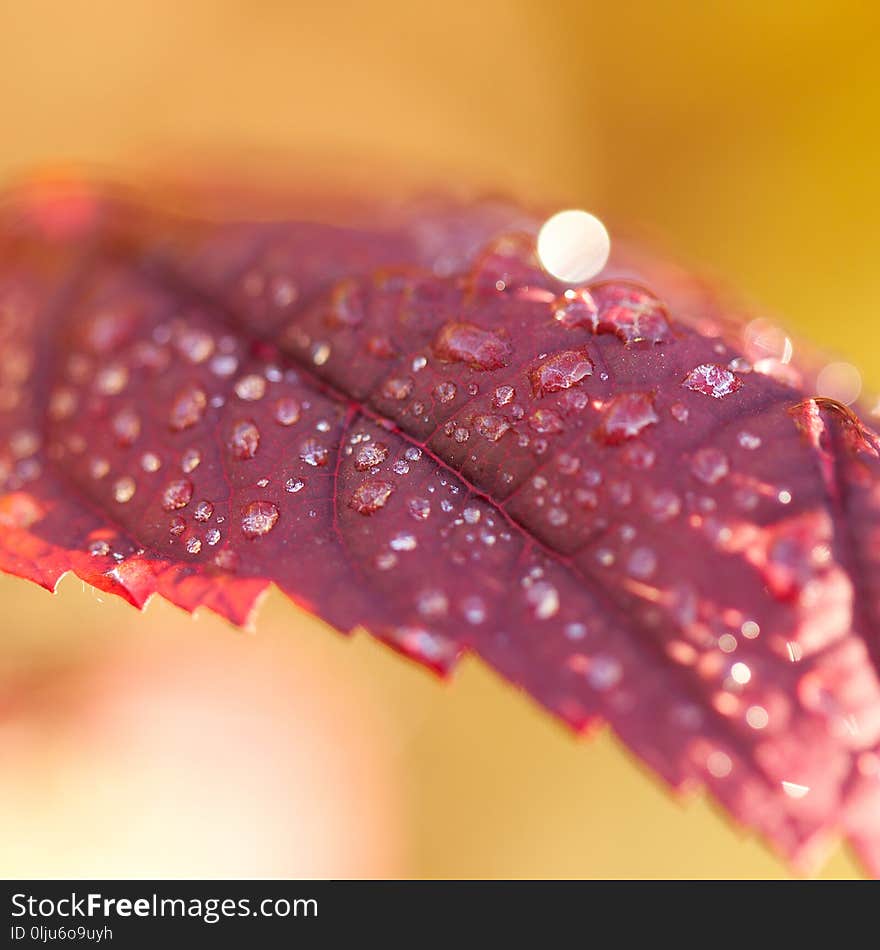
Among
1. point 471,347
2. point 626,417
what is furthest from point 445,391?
point 626,417

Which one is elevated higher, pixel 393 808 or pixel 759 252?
pixel 759 252

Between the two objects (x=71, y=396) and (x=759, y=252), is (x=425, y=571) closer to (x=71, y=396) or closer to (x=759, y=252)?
(x=71, y=396)

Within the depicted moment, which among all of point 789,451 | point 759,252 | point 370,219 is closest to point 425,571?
point 789,451

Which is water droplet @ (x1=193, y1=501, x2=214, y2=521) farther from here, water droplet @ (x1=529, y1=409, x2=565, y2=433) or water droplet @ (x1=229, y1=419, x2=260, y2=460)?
water droplet @ (x1=529, y1=409, x2=565, y2=433)

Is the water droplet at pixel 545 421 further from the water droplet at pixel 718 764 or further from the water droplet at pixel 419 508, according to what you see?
the water droplet at pixel 718 764

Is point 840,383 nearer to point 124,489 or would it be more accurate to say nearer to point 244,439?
point 244,439

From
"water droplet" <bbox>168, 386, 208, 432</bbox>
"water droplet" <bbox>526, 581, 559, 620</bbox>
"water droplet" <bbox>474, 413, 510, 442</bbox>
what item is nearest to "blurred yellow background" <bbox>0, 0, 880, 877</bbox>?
"water droplet" <bbox>168, 386, 208, 432</bbox>
